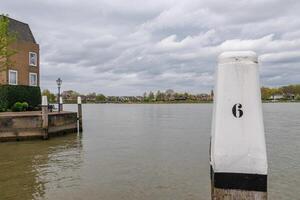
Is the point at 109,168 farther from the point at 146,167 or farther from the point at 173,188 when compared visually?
the point at 173,188

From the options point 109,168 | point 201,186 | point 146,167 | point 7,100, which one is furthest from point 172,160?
point 7,100

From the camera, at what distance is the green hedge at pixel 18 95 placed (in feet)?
96.0

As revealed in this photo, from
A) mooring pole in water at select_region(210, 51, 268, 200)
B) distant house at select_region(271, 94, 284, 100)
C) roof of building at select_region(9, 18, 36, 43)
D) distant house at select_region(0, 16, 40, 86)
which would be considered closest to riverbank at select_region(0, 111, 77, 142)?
distant house at select_region(0, 16, 40, 86)

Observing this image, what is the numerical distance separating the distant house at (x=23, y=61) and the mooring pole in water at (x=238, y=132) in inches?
1319

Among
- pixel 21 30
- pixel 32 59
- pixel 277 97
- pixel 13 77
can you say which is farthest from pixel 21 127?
pixel 277 97

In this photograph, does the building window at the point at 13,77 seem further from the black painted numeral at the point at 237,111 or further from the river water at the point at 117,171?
the black painted numeral at the point at 237,111

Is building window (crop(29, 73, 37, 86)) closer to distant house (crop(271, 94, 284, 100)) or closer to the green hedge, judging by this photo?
the green hedge

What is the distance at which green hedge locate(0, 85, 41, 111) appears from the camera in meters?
29.3

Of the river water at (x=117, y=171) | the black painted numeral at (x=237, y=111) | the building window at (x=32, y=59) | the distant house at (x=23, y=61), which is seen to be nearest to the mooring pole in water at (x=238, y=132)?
the black painted numeral at (x=237, y=111)

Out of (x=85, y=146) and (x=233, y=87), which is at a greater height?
(x=233, y=87)

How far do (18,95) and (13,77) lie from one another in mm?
3460

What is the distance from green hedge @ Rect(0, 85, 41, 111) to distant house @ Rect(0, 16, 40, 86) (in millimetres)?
1893

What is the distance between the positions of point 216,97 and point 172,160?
46.2 ft

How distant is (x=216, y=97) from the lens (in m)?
1.91
